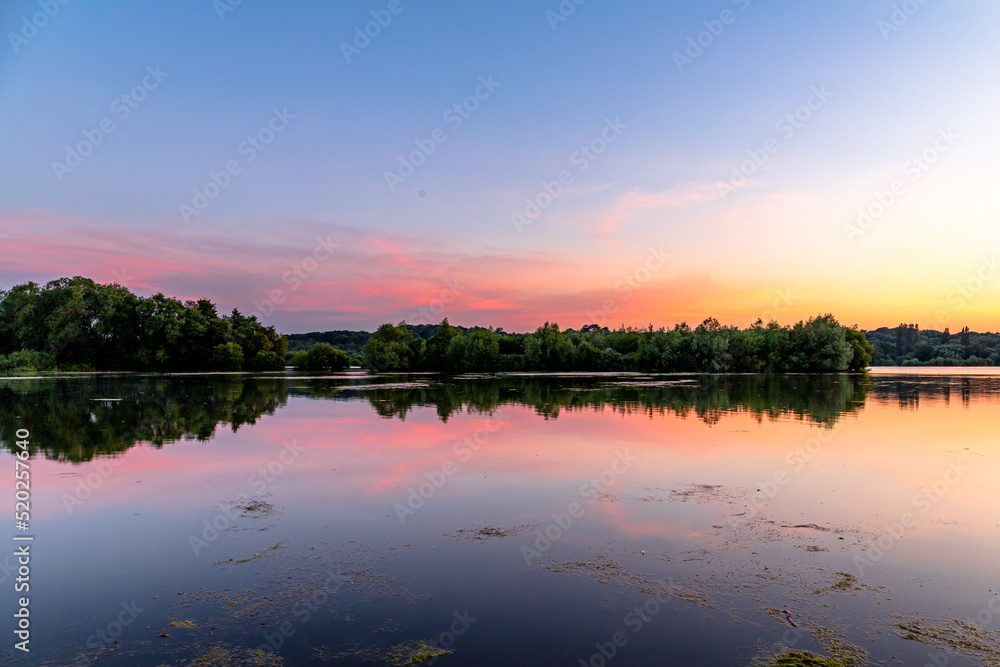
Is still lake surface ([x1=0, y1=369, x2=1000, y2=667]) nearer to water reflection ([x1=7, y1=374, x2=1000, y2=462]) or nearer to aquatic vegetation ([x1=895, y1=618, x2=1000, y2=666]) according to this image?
aquatic vegetation ([x1=895, y1=618, x2=1000, y2=666])

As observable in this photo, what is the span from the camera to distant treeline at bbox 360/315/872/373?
82062 mm

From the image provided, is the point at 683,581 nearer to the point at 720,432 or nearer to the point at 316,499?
the point at 316,499

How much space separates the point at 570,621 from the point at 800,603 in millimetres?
2467

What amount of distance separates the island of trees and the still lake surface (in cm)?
7051

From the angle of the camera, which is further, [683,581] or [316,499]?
[316,499]

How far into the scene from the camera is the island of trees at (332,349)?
72.6 meters

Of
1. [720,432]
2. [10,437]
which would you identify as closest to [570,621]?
[720,432]

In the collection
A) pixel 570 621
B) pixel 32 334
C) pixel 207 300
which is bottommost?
pixel 570 621

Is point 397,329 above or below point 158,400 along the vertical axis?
above

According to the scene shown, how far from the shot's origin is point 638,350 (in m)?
93.3

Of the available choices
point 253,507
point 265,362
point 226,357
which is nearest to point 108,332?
point 226,357

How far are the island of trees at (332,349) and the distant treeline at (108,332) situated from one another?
13 cm

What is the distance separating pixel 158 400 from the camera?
3003cm

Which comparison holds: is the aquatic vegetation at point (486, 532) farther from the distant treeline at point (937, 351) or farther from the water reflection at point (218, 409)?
the distant treeline at point (937, 351)
